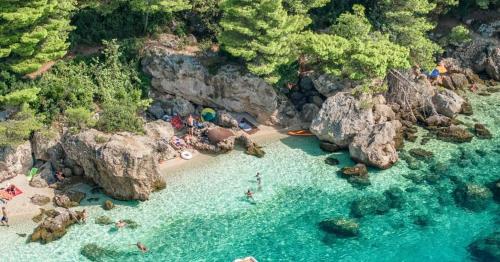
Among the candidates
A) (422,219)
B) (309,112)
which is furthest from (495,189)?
(309,112)

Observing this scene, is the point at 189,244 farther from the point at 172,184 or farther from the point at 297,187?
the point at 297,187

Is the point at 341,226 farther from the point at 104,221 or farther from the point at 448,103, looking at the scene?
the point at 448,103

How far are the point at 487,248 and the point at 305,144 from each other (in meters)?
16.6

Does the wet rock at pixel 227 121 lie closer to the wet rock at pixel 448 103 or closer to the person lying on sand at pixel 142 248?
the person lying on sand at pixel 142 248

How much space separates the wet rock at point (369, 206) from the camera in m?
41.2

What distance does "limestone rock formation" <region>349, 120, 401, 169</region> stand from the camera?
148 ft

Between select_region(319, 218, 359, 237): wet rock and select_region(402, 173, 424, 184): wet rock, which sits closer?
select_region(319, 218, 359, 237): wet rock

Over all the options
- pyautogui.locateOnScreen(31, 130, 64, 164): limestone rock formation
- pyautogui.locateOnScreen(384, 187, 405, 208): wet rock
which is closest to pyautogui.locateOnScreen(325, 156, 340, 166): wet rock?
pyautogui.locateOnScreen(384, 187, 405, 208): wet rock

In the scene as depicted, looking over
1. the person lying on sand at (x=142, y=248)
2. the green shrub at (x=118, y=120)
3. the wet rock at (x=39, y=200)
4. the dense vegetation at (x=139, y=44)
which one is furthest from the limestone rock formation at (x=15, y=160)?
the person lying on sand at (x=142, y=248)

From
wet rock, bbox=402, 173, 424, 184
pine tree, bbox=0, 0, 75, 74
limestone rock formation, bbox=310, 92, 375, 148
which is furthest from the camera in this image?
limestone rock formation, bbox=310, 92, 375, 148

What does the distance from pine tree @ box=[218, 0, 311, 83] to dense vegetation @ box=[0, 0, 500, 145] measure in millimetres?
80

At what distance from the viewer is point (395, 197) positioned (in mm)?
42750

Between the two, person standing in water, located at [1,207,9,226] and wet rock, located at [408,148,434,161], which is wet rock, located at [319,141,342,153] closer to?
wet rock, located at [408,148,434,161]

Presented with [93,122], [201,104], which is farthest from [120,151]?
[201,104]
